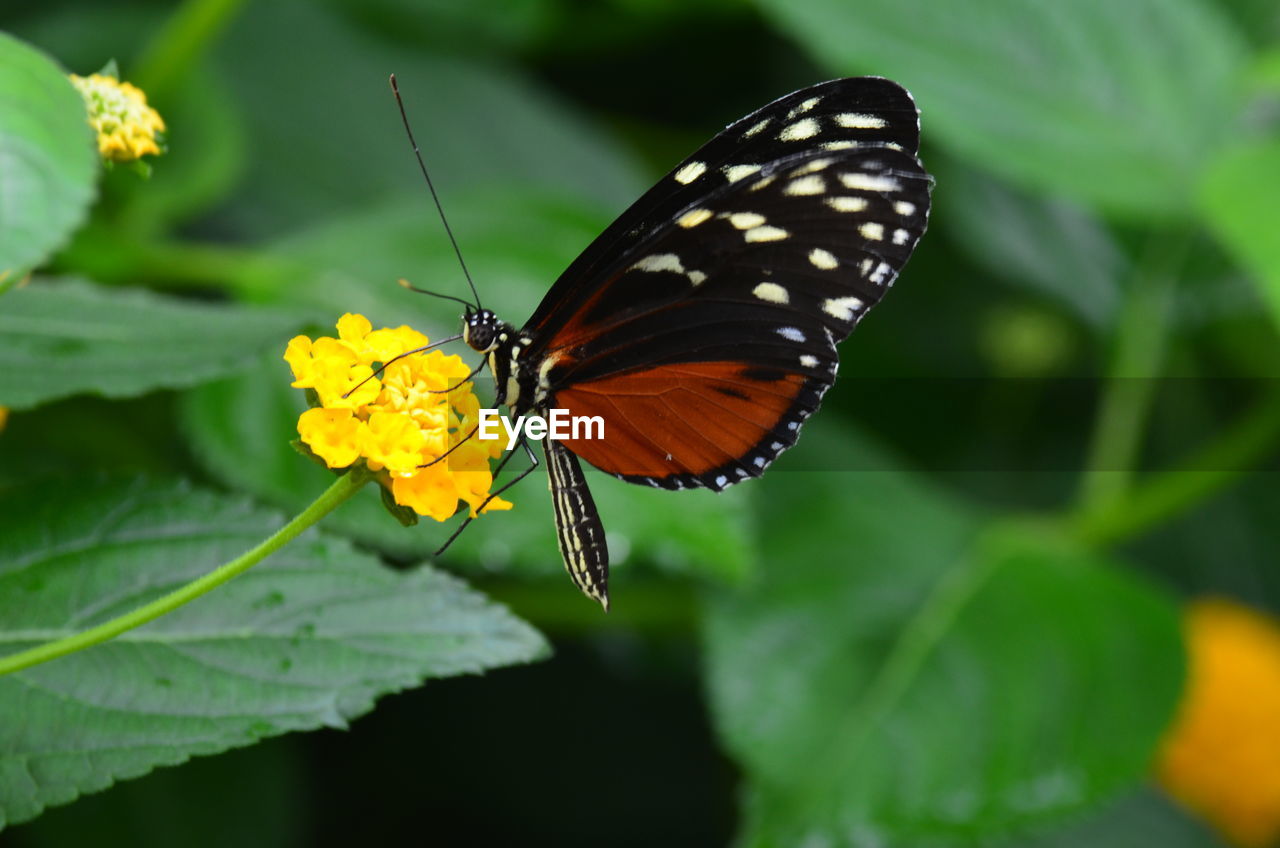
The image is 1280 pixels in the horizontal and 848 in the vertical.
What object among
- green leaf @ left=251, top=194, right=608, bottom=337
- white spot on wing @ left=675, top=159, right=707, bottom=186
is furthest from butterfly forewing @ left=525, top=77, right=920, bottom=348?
green leaf @ left=251, top=194, right=608, bottom=337

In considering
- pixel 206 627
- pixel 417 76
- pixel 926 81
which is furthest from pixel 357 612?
pixel 417 76

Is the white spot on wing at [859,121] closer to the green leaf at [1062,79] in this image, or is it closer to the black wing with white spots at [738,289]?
the black wing with white spots at [738,289]

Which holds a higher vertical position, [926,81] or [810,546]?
[926,81]

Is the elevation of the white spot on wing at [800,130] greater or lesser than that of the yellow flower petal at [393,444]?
greater

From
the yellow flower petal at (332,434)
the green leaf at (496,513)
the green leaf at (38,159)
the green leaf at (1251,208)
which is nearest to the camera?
the green leaf at (38,159)

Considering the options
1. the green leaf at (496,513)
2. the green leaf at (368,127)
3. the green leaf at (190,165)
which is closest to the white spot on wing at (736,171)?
the green leaf at (496,513)

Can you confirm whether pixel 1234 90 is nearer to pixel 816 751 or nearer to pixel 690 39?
pixel 690 39

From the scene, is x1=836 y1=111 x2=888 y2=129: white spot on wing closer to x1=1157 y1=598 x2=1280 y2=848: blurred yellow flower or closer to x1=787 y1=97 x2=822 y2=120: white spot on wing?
x1=787 y1=97 x2=822 y2=120: white spot on wing

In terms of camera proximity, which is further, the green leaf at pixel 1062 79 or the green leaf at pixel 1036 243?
the green leaf at pixel 1036 243
